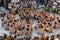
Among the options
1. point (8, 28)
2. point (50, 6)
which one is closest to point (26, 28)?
point (8, 28)

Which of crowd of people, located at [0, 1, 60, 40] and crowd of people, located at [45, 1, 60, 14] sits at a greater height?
crowd of people, located at [0, 1, 60, 40]

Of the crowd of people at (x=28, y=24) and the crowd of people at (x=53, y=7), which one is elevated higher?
the crowd of people at (x=28, y=24)

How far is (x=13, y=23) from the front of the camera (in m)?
12.1

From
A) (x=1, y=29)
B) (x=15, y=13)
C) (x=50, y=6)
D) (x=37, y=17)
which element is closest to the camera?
(x=1, y=29)

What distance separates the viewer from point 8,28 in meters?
12.2

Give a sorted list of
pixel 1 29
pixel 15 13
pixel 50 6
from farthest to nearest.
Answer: pixel 50 6 → pixel 15 13 → pixel 1 29

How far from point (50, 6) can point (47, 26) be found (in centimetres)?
540

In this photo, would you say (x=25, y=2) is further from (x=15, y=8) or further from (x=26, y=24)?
(x=26, y=24)

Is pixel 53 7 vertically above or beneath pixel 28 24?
beneath

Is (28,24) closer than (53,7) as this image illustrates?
Yes

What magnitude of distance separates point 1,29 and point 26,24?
1.60 m

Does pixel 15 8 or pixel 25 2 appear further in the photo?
pixel 25 2

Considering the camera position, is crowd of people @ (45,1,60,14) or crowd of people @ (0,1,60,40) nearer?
crowd of people @ (0,1,60,40)

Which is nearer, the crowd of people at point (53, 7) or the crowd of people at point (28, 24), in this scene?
the crowd of people at point (28, 24)
